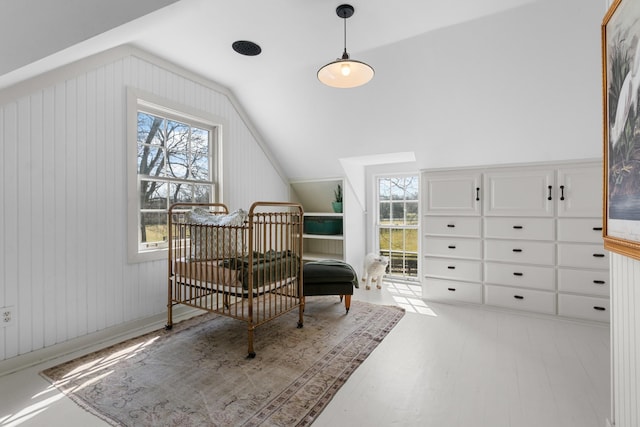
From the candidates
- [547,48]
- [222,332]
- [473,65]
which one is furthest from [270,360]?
[547,48]

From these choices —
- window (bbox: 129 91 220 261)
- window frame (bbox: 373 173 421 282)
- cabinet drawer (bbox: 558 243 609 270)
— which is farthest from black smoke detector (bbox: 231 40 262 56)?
cabinet drawer (bbox: 558 243 609 270)

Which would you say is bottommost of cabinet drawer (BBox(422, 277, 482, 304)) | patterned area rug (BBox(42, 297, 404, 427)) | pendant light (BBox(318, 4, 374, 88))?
patterned area rug (BBox(42, 297, 404, 427))

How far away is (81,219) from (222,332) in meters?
1.43

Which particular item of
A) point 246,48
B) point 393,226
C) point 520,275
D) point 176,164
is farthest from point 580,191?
point 176,164

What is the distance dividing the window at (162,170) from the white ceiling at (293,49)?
0.58 m

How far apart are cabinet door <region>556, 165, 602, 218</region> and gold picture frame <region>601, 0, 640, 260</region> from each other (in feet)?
6.20

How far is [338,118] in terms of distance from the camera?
342 centimetres

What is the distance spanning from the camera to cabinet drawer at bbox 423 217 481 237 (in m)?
3.28

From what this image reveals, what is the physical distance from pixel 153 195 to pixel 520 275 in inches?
148

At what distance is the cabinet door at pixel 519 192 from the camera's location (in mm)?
2928

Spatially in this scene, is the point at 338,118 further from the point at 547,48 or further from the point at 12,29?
the point at 12,29

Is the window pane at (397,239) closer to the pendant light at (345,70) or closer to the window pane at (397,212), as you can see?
the window pane at (397,212)

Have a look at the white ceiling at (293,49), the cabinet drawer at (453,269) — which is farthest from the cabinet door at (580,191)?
the white ceiling at (293,49)

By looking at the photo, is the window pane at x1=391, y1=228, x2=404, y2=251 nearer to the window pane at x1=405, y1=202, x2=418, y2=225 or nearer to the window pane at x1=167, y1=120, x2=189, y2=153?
the window pane at x1=405, y1=202, x2=418, y2=225
